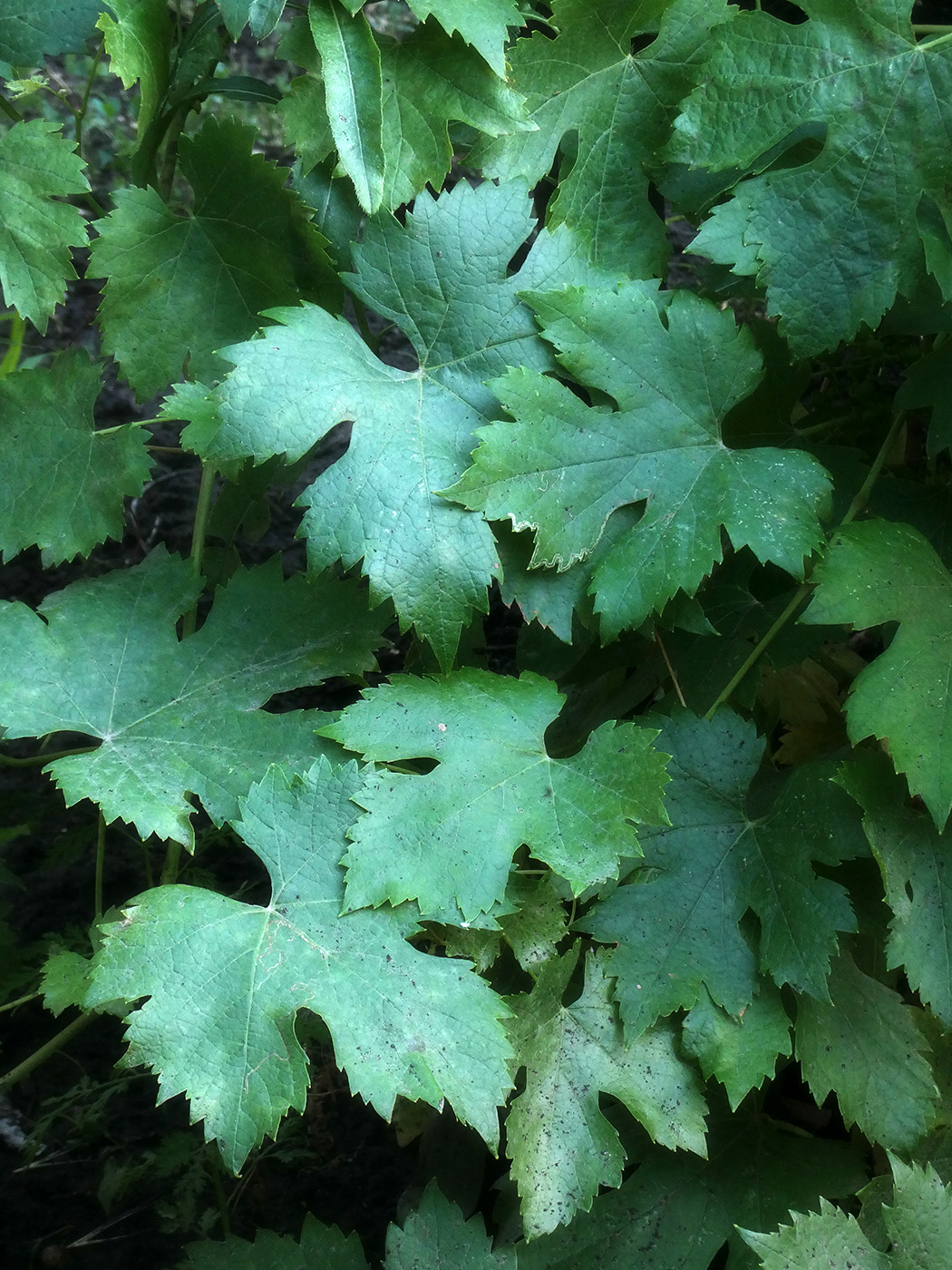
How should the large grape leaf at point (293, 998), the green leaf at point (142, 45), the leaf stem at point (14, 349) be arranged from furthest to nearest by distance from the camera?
the leaf stem at point (14, 349) < the green leaf at point (142, 45) < the large grape leaf at point (293, 998)

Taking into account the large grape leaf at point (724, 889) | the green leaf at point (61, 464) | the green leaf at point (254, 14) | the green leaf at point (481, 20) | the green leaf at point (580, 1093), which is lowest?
the green leaf at point (580, 1093)

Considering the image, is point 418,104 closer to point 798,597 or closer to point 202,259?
point 202,259

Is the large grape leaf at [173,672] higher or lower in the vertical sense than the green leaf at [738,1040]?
higher

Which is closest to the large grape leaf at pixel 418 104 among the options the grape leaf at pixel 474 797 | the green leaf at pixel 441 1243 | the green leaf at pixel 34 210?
the green leaf at pixel 34 210

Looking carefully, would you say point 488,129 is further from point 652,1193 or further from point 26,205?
point 652,1193

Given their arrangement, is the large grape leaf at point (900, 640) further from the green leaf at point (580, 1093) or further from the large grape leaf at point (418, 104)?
the large grape leaf at point (418, 104)

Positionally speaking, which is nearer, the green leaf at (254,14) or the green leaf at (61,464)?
the green leaf at (254,14)

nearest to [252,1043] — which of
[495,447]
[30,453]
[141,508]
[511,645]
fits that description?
[495,447]
